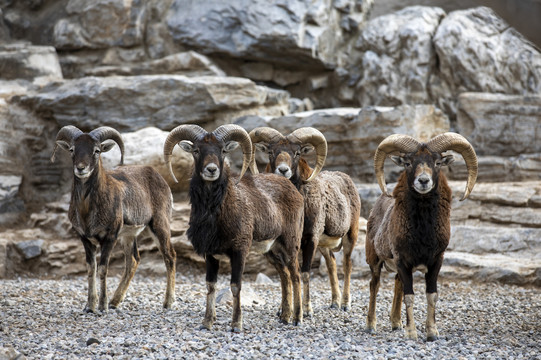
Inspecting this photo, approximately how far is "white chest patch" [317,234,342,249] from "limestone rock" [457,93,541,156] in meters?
7.67

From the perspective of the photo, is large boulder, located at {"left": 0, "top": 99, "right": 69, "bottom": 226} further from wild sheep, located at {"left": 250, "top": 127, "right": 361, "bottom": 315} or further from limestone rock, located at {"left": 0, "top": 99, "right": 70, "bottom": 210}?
wild sheep, located at {"left": 250, "top": 127, "right": 361, "bottom": 315}

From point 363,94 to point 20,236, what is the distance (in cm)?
1098

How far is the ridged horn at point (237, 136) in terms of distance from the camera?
8.99m

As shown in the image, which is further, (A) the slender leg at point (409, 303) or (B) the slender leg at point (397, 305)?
(B) the slender leg at point (397, 305)

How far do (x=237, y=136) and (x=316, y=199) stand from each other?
73.8 inches

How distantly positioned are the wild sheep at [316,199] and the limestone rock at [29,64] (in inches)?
407

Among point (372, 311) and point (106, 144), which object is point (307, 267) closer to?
point (372, 311)

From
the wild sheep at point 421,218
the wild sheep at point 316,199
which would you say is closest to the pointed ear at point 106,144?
the wild sheep at point 316,199

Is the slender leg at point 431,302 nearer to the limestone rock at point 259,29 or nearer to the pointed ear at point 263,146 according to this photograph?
the pointed ear at point 263,146

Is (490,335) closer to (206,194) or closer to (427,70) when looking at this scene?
(206,194)

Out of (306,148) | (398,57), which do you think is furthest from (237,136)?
(398,57)

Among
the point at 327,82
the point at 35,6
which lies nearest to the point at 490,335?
the point at 327,82

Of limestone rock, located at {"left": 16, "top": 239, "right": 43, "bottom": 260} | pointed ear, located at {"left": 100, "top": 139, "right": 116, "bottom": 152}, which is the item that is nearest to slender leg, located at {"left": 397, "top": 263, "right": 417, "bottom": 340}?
pointed ear, located at {"left": 100, "top": 139, "right": 116, "bottom": 152}

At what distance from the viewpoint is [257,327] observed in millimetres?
8930
